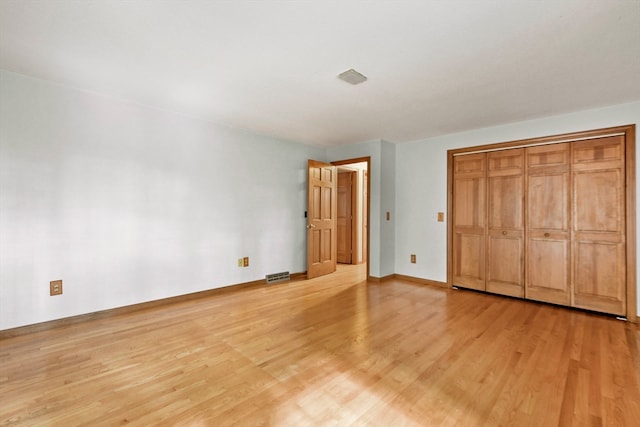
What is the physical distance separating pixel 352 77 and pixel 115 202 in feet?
9.16

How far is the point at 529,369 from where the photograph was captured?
215 centimetres

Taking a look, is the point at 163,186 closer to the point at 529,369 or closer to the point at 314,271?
the point at 314,271

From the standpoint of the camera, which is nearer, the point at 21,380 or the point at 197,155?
the point at 21,380

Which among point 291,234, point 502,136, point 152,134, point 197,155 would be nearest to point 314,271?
point 291,234

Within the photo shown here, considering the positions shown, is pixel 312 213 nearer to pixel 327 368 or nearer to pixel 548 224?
pixel 327 368

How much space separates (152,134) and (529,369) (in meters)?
4.26

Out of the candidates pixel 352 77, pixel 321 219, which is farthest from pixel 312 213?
pixel 352 77

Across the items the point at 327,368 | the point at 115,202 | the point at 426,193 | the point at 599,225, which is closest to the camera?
the point at 327,368

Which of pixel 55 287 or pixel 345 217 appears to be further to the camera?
pixel 345 217

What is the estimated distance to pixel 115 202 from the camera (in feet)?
10.4

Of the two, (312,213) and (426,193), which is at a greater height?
(426,193)

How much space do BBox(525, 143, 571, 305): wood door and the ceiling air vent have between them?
8.65ft

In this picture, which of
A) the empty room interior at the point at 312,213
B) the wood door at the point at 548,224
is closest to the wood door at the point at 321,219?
the empty room interior at the point at 312,213

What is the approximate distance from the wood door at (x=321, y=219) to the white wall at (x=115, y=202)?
0.74m
